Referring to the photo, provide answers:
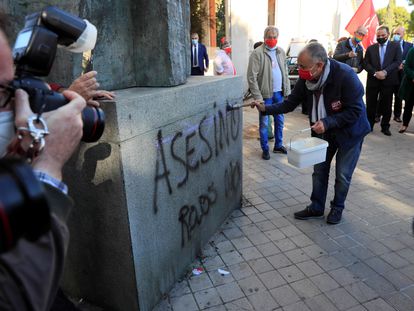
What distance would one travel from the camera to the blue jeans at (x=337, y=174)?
3617 mm

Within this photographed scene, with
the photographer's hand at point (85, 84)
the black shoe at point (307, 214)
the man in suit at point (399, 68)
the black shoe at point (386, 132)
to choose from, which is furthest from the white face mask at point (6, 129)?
the man in suit at point (399, 68)

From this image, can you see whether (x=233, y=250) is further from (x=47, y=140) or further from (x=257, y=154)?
(x=257, y=154)

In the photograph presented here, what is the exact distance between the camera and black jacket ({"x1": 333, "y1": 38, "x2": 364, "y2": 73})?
783 centimetres

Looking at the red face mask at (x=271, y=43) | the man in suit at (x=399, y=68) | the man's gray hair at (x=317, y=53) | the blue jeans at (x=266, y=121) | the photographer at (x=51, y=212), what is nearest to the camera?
the photographer at (x=51, y=212)

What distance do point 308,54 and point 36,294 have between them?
3.03 metres

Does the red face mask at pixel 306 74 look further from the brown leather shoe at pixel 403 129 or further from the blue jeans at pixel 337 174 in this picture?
the brown leather shoe at pixel 403 129

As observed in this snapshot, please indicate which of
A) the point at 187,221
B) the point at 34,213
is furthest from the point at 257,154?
the point at 34,213

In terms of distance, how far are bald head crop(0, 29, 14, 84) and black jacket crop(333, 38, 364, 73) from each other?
25.4ft

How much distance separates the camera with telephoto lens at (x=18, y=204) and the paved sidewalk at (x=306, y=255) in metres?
2.10

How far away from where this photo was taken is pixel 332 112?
11.3ft

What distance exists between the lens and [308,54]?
329 cm

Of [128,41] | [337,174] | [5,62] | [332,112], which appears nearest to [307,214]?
[337,174]

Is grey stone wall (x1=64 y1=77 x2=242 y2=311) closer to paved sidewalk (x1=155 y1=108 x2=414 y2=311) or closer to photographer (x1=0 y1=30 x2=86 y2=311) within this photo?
paved sidewalk (x1=155 y1=108 x2=414 y2=311)

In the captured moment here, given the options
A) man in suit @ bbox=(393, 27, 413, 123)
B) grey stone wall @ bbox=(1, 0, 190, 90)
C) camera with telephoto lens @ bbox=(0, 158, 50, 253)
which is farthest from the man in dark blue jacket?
man in suit @ bbox=(393, 27, 413, 123)
